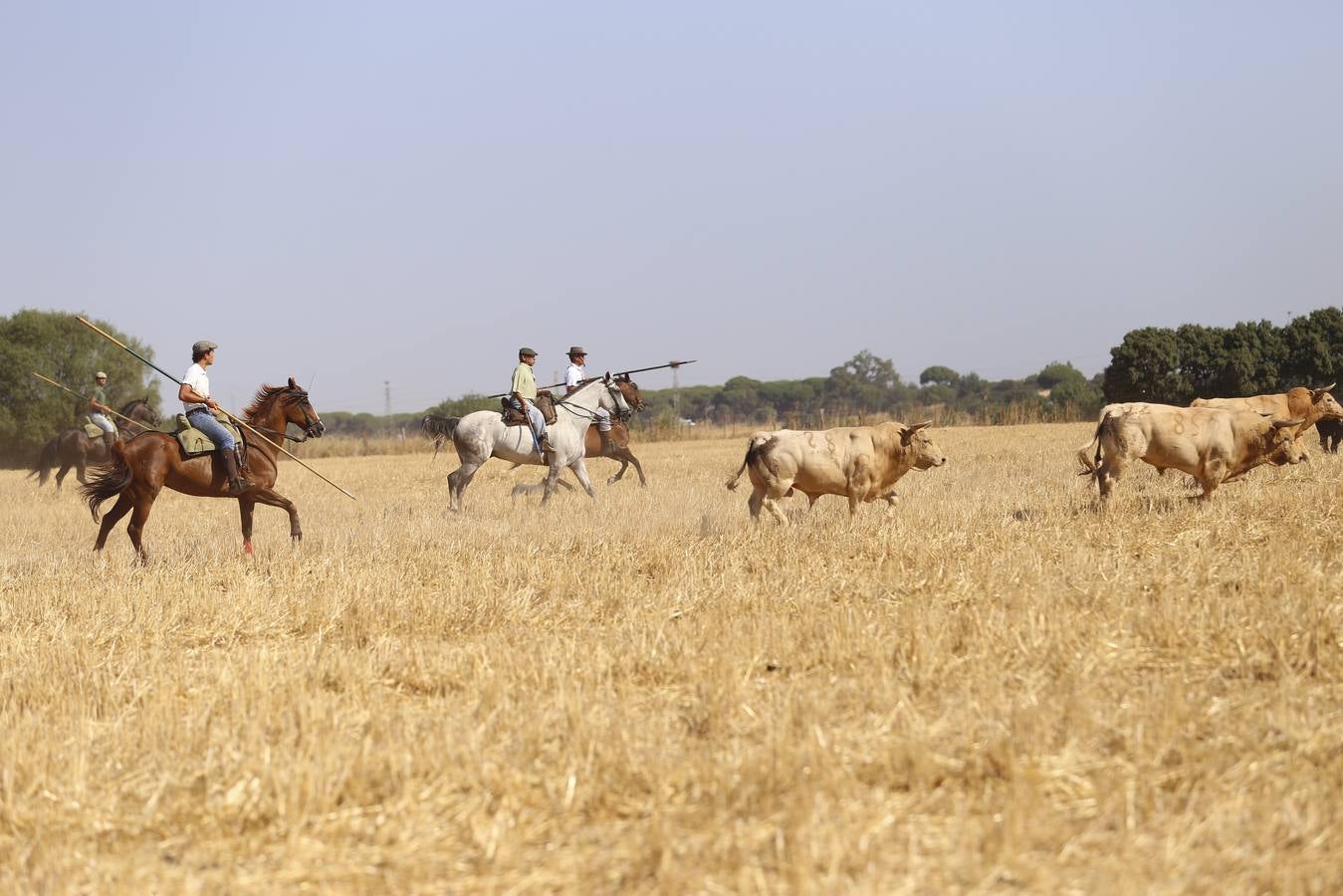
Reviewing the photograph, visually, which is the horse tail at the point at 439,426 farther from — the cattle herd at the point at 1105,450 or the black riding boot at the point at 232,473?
the cattle herd at the point at 1105,450

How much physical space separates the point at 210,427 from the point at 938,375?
10164cm

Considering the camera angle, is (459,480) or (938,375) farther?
(938,375)

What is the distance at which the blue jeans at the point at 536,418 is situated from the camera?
53.9ft

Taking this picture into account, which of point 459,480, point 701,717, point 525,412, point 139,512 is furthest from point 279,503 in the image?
point 701,717

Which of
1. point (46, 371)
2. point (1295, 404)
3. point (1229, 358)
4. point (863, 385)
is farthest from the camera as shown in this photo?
point (863, 385)

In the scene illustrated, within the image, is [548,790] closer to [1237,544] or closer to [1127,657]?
[1127,657]

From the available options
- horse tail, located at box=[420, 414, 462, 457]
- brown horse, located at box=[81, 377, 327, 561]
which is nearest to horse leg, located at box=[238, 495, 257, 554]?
brown horse, located at box=[81, 377, 327, 561]

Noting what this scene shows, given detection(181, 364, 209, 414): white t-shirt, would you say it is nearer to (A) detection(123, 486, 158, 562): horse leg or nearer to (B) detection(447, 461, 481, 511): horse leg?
(A) detection(123, 486, 158, 562): horse leg

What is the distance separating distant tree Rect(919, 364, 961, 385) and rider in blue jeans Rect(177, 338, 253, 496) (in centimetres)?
9885

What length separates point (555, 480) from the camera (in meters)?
17.0

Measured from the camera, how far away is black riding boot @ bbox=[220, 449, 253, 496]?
11875mm

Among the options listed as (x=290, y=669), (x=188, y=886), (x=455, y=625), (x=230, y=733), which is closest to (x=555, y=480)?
(x=455, y=625)

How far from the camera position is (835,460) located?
461 inches

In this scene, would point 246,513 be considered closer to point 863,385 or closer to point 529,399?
point 529,399
